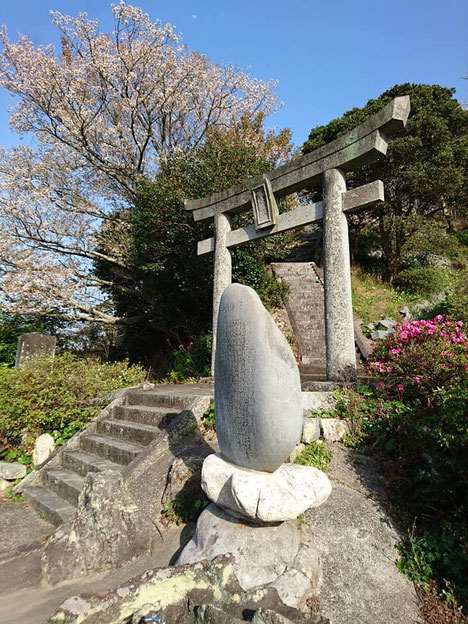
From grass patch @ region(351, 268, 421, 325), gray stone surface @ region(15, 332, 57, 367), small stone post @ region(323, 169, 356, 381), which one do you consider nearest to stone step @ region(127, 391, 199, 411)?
small stone post @ region(323, 169, 356, 381)

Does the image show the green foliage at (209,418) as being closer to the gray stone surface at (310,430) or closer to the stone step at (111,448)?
the stone step at (111,448)

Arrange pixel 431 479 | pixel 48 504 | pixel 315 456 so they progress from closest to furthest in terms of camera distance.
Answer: pixel 431 479 → pixel 315 456 → pixel 48 504

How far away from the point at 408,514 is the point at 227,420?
1.63m

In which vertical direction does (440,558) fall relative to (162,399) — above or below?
below

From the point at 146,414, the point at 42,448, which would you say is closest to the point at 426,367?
the point at 146,414

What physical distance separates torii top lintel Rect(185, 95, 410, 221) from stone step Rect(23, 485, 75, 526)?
5614mm

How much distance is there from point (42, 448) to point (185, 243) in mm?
6119

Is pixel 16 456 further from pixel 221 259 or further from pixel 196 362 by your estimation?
pixel 221 259

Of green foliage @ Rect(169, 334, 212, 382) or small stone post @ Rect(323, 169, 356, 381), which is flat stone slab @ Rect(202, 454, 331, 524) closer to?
small stone post @ Rect(323, 169, 356, 381)

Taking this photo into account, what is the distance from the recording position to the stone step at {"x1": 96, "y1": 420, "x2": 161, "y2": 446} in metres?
4.53

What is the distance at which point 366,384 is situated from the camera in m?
4.51

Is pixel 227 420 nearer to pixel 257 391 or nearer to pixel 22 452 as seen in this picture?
pixel 257 391

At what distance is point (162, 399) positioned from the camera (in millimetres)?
5297

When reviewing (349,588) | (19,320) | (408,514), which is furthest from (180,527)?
(19,320)
